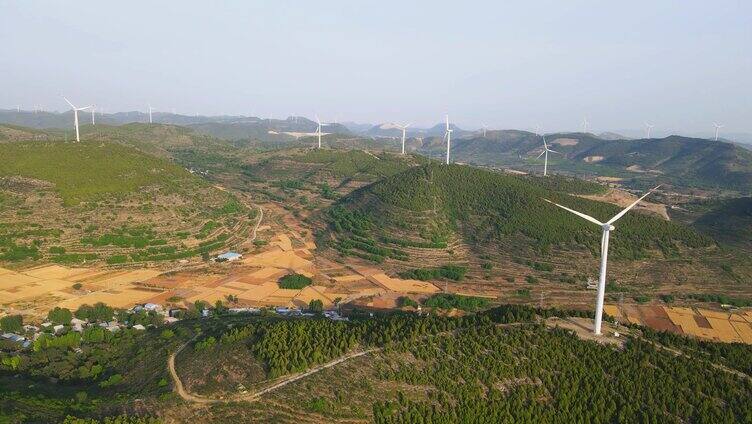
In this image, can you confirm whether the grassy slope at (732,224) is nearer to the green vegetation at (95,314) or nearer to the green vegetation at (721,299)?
the green vegetation at (721,299)

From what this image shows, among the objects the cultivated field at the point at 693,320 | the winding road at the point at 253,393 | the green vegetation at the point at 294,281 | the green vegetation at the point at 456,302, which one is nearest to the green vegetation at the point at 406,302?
the green vegetation at the point at 456,302

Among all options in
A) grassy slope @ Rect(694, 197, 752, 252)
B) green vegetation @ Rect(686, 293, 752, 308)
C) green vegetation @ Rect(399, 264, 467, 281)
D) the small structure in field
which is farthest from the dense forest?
grassy slope @ Rect(694, 197, 752, 252)

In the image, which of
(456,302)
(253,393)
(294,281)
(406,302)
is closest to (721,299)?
(456,302)

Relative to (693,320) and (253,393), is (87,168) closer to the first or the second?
(253,393)

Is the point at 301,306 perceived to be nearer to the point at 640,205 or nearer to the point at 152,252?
the point at 152,252

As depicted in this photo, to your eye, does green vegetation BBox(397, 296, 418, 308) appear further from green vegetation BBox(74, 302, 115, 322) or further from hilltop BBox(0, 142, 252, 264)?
hilltop BBox(0, 142, 252, 264)

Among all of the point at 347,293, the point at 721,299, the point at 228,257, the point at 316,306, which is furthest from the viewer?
the point at 228,257

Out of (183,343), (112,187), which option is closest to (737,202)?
(183,343)
